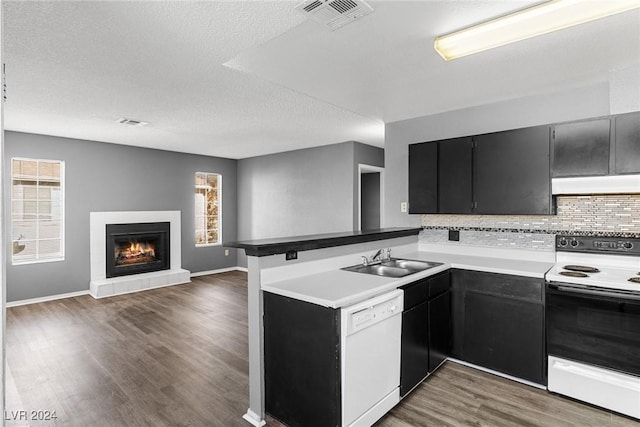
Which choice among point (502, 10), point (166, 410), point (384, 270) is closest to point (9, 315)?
point (166, 410)

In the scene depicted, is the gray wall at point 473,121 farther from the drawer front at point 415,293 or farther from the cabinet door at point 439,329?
the drawer front at point 415,293

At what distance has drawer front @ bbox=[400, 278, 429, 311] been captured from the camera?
2.40m

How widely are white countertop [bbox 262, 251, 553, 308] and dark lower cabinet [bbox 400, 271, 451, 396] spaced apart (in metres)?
0.11

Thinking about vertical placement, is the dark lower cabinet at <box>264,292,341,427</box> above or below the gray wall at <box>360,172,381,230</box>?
below

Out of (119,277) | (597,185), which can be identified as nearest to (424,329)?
(597,185)

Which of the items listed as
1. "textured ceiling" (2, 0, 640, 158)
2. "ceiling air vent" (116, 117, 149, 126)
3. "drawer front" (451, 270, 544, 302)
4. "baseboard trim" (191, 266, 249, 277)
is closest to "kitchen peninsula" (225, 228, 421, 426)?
"drawer front" (451, 270, 544, 302)

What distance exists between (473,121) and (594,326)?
7.04 feet

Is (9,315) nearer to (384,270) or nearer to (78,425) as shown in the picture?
(78,425)

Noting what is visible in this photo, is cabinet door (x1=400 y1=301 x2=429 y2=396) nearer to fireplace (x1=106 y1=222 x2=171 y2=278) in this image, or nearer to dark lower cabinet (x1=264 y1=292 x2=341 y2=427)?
dark lower cabinet (x1=264 y1=292 x2=341 y2=427)

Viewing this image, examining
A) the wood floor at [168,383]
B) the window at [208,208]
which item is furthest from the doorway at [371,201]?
the wood floor at [168,383]

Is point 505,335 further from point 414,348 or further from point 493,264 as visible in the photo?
point 414,348

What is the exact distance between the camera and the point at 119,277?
5.82m

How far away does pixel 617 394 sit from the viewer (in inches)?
90.3

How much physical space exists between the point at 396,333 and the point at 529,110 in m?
2.49
